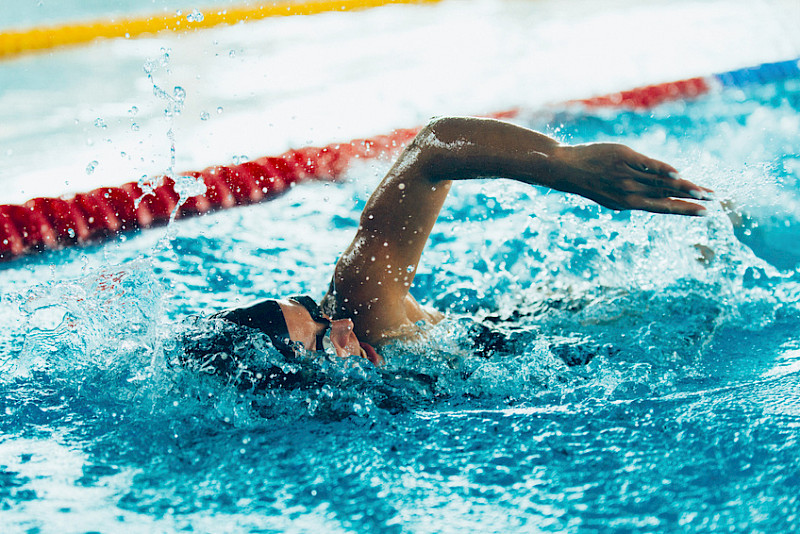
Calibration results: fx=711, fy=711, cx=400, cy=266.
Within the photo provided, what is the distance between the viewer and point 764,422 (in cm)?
106

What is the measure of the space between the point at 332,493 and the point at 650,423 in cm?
49

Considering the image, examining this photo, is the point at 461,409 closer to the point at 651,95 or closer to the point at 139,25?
the point at 651,95

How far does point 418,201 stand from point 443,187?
0.17 feet

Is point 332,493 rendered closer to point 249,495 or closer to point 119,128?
point 249,495

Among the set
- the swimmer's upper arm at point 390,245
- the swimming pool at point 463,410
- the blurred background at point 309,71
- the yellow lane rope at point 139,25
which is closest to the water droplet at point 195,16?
the yellow lane rope at point 139,25

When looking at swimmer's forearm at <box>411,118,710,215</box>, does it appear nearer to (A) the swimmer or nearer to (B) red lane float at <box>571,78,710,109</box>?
(A) the swimmer

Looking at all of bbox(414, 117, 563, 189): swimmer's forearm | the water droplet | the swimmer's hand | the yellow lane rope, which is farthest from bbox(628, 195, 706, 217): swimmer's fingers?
the yellow lane rope

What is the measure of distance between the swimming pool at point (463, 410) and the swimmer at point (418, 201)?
0.08 metres

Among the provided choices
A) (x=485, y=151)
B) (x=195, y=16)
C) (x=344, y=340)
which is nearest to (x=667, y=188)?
(x=485, y=151)

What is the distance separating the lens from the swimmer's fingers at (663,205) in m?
0.98

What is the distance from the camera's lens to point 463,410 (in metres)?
1.19

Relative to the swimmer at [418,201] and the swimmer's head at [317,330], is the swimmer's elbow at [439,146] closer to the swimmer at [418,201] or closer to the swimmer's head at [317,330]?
the swimmer at [418,201]

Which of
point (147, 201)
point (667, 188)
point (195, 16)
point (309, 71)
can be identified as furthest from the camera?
point (309, 71)

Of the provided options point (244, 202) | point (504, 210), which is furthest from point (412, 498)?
point (244, 202)
